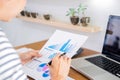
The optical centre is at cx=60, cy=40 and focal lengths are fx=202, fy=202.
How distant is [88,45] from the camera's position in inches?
64.4

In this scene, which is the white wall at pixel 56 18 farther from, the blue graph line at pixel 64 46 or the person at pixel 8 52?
the person at pixel 8 52

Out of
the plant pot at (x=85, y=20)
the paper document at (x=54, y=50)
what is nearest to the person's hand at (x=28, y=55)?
the paper document at (x=54, y=50)

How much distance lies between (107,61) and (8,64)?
1.88ft

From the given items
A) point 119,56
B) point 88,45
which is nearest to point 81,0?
point 88,45

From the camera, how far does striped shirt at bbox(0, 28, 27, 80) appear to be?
2.12 ft

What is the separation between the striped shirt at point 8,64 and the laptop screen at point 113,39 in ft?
1.86

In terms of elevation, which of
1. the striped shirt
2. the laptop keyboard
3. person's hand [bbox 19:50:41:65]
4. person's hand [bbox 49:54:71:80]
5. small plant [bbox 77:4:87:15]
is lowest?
the laptop keyboard

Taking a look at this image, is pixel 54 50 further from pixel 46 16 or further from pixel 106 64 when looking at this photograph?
pixel 46 16

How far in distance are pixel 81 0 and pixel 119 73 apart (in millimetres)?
821

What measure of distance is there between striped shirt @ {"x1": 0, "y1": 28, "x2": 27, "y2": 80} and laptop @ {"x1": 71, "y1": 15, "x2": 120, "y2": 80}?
13.9 inches

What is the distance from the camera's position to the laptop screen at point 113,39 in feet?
3.44

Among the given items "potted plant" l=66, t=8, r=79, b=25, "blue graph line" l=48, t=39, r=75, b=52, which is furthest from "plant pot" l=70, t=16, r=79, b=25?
"blue graph line" l=48, t=39, r=75, b=52

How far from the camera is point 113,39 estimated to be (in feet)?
3.52

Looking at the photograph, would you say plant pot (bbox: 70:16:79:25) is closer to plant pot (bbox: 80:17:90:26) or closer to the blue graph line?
plant pot (bbox: 80:17:90:26)
